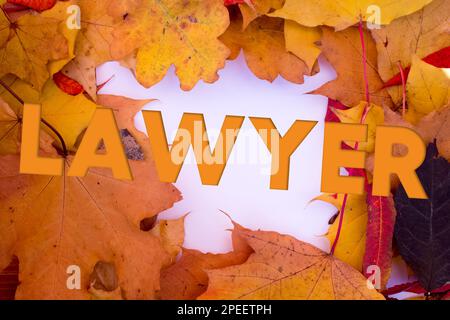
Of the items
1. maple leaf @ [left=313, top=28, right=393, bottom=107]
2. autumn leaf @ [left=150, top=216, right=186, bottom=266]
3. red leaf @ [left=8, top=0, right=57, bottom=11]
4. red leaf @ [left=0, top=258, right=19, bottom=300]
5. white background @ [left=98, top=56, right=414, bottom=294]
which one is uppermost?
red leaf @ [left=8, top=0, right=57, bottom=11]

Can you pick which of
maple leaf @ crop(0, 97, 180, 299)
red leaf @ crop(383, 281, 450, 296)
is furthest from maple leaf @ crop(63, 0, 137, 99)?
red leaf @ crop(383, 281, 450, 296)

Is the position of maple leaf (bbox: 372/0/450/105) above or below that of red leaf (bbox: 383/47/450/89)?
above

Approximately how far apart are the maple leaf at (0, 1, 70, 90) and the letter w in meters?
0.13

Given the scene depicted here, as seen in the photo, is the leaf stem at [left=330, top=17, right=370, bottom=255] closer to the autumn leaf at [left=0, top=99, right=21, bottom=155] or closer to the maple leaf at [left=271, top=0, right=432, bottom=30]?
the maple leaf at [left=271, top=0, right=432, bottom=30]

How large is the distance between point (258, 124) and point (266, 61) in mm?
81

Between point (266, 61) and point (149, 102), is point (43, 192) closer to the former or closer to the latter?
point (149, 102)

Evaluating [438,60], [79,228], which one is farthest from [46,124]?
[438,60]

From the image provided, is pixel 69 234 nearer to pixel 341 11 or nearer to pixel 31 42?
pixel 31 42

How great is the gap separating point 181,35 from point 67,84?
0.15 meters

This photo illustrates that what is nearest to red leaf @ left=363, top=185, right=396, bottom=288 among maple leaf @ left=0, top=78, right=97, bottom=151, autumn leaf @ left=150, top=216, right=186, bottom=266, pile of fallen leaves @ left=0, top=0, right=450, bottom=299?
pile of fallen leaves @ left=0, top=0, right=450, bottom=299

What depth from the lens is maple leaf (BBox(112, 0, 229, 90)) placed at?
2.13ft

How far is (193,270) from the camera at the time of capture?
2.19 ft
